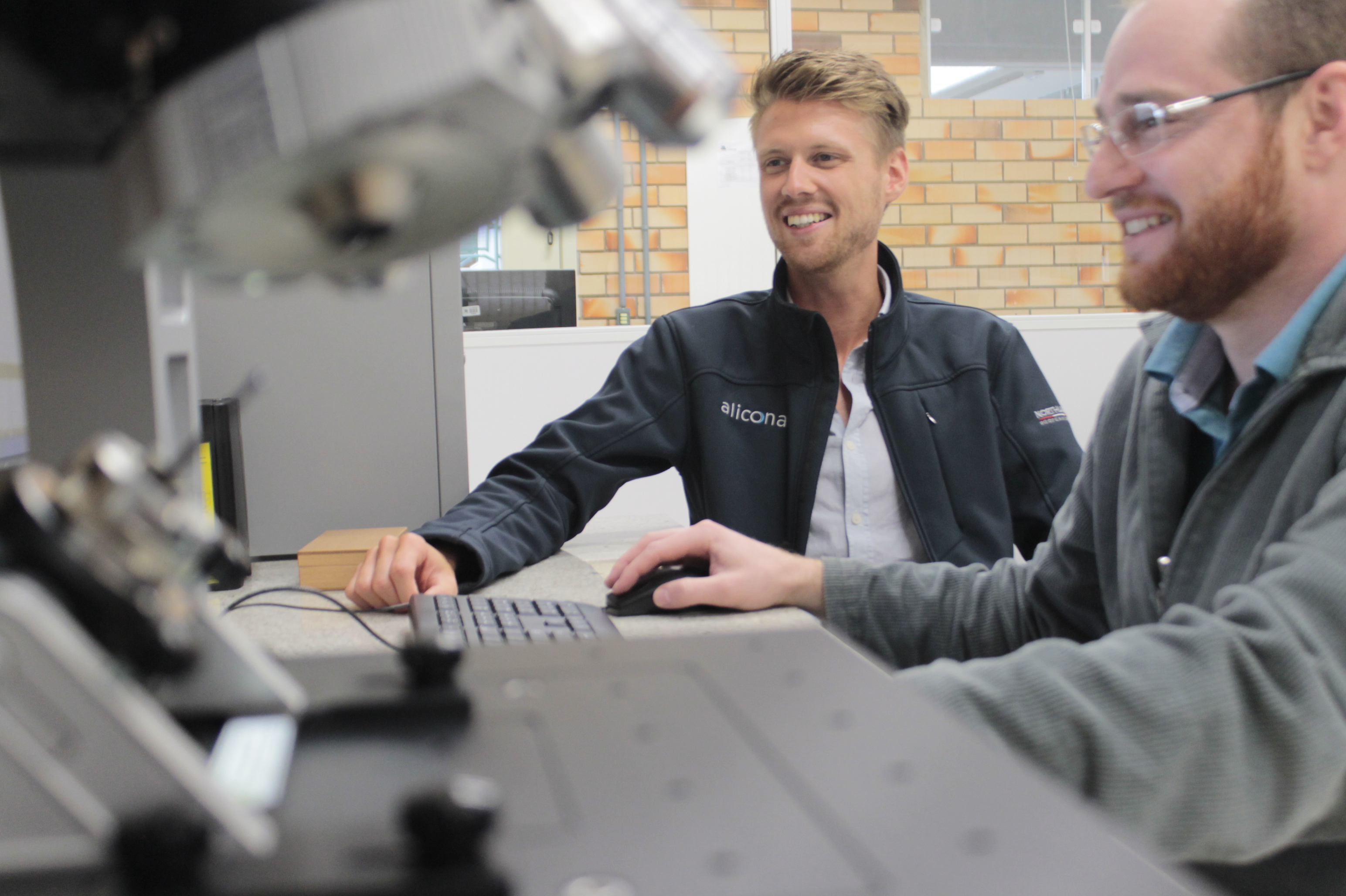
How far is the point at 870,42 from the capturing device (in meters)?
3.23

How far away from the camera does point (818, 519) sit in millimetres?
1603

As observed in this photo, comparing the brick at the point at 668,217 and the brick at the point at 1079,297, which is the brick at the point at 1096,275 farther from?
the brick at the point at 668,217

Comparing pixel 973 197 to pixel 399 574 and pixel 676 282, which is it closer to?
pixel 676 282

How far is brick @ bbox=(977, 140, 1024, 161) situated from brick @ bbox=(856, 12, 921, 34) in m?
0.41

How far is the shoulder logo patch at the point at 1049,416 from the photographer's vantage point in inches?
63.4

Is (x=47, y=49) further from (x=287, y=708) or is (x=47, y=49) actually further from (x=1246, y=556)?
(x=1246, y=556)

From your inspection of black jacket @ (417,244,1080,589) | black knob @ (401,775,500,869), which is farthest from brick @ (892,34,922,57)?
black knob @ (401,775,500,869)

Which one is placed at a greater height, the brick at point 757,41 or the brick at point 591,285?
the brick at point 757,41

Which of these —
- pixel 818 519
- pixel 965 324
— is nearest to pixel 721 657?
pixel 818 519

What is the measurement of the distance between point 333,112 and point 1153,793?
502 mm

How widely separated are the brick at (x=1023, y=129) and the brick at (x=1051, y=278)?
407 mm

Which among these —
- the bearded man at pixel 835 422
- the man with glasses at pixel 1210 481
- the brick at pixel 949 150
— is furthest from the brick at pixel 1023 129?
the man with glasses at pixel 1210 481

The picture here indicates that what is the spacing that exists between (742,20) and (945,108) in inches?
26.8

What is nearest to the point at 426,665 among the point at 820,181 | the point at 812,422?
the point at 812,422
